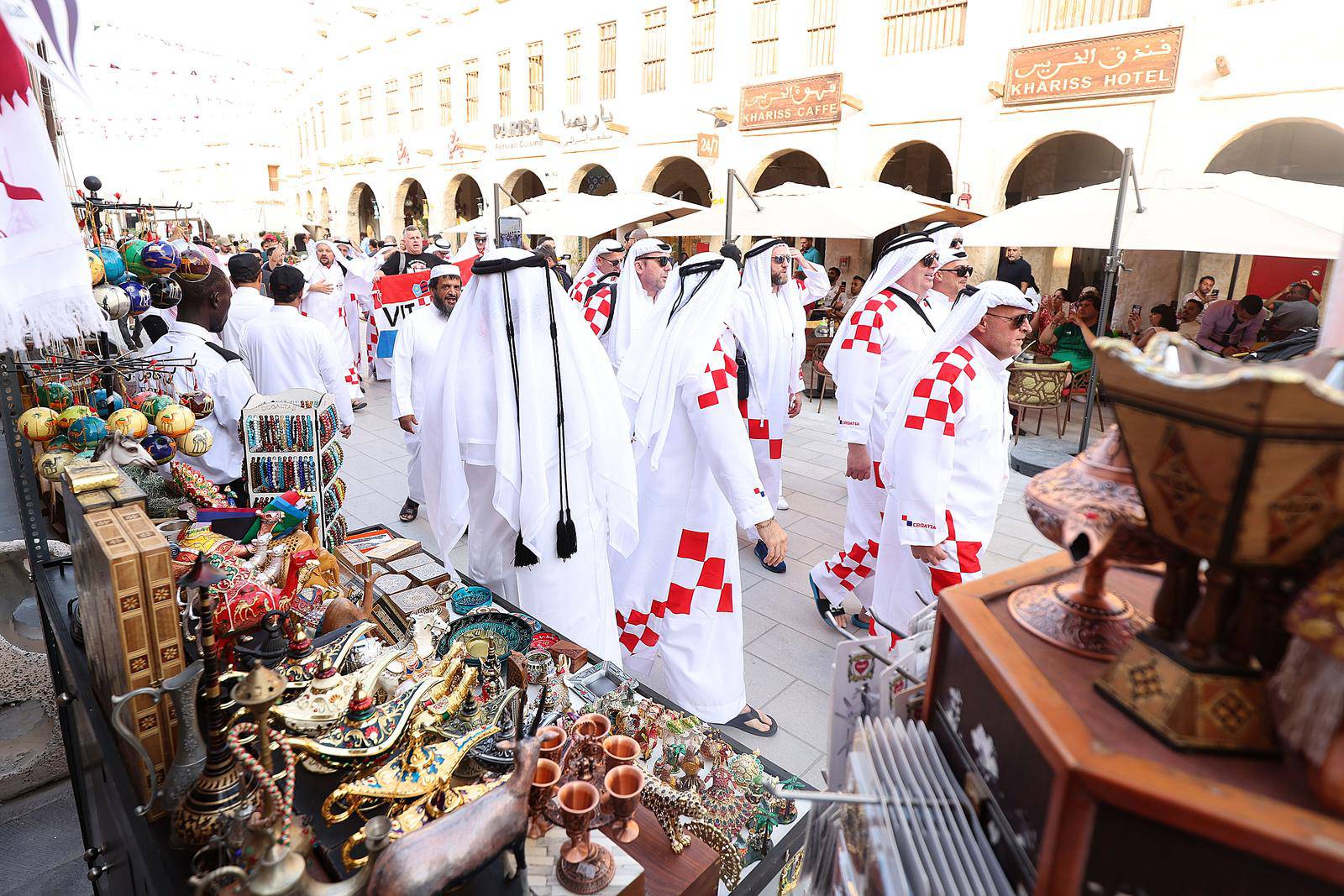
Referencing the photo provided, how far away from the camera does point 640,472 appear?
3654 mm

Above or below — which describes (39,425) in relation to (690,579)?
above

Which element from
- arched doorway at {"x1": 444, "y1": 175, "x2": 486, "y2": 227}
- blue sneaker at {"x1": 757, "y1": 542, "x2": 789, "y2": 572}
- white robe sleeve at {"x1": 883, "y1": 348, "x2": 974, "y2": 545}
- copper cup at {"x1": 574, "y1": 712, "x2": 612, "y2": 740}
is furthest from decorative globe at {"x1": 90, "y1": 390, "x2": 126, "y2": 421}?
arched doorway at {"x1": 444, "y1": 175, "x2": 486, "y2": 227}

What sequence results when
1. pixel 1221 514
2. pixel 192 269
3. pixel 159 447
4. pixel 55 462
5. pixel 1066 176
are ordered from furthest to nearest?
pixel 1066 176 → pixel 192 269 → pixel 159 447 → pixel 55 462 → pixel 1221 514

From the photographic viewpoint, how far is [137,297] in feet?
9.36

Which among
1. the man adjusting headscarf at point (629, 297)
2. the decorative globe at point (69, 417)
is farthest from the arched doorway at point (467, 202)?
the decorative globe at point (69, 417)

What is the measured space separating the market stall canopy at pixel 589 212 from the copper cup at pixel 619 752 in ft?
25.1

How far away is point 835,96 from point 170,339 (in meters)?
12.6

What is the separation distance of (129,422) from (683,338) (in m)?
2.10

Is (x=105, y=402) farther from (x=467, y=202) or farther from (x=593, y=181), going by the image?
(x=467, y=202)

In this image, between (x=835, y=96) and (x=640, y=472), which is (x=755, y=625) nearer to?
(x=640, y=472)

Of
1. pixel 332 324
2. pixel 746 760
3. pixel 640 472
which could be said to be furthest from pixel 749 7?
pixel 746 760

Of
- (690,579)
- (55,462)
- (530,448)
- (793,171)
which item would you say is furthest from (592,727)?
(793,171)

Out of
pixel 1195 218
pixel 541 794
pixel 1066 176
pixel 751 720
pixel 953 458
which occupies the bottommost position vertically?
pixel 751 720

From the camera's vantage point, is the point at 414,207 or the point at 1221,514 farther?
the point at 414,207
